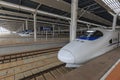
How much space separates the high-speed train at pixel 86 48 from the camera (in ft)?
8.91

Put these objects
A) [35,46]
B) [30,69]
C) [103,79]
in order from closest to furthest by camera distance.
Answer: [103,79]
[30,69]
[35,46]

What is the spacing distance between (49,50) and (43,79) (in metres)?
3.39

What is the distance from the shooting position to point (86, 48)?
2.92 m

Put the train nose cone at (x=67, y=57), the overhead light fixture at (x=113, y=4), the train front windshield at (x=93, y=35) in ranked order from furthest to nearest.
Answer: the overhead light fixture at (x=113, y=4) < the train front windshield at (x=93, y=35) < the train nose cone at (x=67, y=57)

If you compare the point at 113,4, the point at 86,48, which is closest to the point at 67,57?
the point at 86,48

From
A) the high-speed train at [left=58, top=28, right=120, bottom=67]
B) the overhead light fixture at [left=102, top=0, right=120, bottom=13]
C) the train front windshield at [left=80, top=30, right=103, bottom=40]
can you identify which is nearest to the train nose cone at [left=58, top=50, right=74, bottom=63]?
the high-speed train at [left=58, top=28, right=120, bottom=67]

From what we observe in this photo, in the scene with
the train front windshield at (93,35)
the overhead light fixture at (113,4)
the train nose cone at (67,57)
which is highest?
the overhead light fixture at (113,4)

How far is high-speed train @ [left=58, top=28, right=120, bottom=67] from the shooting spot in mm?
2715

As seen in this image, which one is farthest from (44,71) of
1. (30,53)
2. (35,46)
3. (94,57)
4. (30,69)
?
(35,46)

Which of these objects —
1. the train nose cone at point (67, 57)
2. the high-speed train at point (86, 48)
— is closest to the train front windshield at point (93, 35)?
the high-speed train at point (86, 48)

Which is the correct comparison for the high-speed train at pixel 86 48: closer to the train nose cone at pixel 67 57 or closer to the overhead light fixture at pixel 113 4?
the train nose cone at pixel 67 57

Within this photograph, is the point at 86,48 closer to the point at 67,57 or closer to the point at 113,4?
the point at 67,57

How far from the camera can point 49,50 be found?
649 centimetres

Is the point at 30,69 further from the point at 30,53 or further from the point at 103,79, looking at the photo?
the point at 103,79
